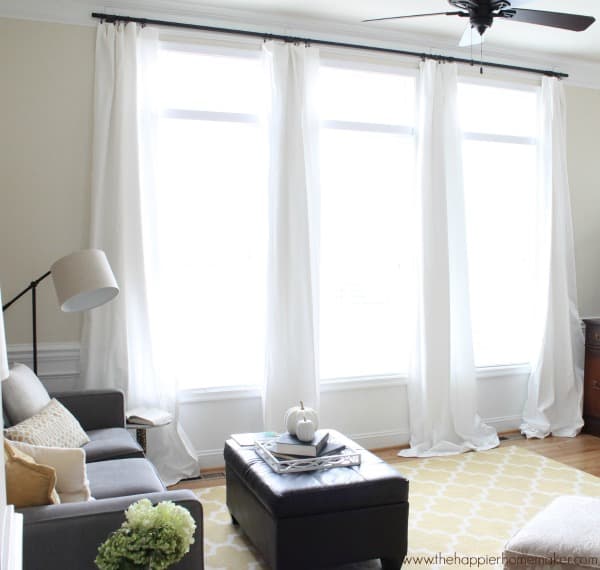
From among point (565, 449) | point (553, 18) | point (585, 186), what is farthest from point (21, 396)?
point (585, 186)

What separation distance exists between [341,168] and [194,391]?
1847mm

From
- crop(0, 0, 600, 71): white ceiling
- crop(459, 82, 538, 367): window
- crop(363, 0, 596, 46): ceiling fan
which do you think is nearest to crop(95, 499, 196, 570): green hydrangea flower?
crop(363, 0, 596, 46): ceiling fan

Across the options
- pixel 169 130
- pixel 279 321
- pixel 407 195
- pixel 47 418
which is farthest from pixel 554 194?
pixel 47 418

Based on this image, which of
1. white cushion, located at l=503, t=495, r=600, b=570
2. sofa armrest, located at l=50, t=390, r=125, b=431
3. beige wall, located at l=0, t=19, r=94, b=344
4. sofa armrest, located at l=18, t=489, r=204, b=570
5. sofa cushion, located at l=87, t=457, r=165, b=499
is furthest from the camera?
beige wall, located at l=0, t=19, r=94, b=344

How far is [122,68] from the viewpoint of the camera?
4164 mm

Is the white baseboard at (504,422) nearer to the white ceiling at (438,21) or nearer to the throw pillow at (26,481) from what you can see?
Result: the white ceiling at (438,21)

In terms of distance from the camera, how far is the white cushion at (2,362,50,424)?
3.25 meters

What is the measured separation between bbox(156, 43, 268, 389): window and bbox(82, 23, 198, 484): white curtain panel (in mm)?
187

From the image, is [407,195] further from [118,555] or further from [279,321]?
[118,555]

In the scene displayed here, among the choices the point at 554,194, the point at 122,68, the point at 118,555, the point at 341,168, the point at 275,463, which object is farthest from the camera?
the point at 554,194

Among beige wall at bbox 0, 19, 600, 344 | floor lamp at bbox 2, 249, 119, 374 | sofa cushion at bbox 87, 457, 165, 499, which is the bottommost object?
sofa cushion at bbox 87, 457, 165, 499

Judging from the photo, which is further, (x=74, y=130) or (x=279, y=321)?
(x=279, y=321)

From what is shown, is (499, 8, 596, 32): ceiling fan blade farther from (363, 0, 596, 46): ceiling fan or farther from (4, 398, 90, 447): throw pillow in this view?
(4, 398, 90, 447): throw pillow

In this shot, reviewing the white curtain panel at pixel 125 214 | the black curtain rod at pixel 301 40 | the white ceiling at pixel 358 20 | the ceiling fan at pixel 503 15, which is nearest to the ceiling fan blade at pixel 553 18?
the ceiling fan at pixel 503 15
